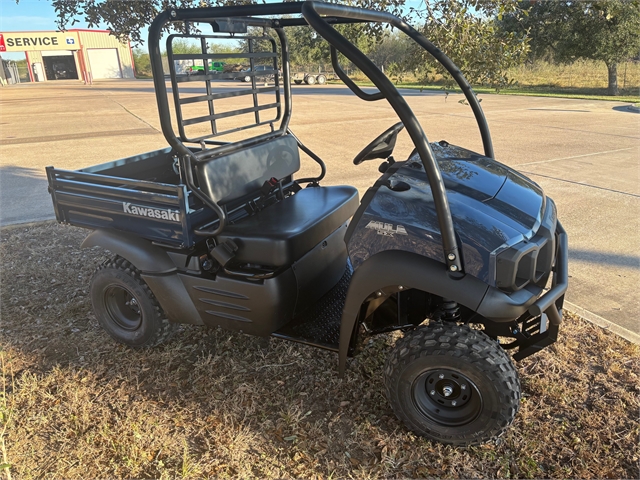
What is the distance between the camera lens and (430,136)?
9.91 metres

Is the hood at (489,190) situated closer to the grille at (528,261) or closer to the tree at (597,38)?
the grille at (528,261)

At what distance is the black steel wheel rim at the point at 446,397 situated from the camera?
2131mm

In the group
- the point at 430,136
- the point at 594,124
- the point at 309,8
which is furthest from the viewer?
the point at 594,124

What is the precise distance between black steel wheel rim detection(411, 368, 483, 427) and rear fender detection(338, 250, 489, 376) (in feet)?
1.21

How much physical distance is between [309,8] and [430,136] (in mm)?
8503

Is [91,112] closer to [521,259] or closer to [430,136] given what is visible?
[430,136]

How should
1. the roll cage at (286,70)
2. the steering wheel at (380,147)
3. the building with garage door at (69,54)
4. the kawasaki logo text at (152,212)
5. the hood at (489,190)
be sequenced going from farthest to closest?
the building with garage door at (69,54) < the kawasaki logo text at (152,212) < the steering wheel at (380,147) < the hood at (489,190) < the roll cage at (286,70)

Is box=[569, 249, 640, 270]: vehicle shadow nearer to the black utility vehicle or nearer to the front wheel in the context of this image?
the black utility vehicle

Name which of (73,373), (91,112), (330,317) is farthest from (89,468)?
(91,112)

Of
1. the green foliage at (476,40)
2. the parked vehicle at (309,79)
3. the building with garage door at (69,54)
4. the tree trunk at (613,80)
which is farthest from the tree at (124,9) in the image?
the building with garage door at (69,54)

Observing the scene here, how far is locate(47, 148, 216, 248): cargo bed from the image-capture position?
8.62 ft

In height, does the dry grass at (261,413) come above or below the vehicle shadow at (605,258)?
below

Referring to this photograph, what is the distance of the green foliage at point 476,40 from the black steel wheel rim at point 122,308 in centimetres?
246

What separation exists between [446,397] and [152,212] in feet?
5.81
